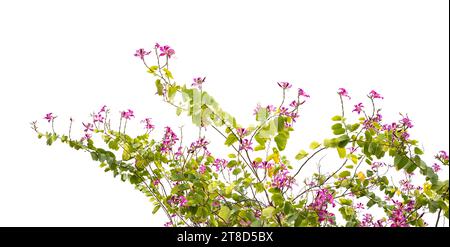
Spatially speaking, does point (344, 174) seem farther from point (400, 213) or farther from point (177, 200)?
point (177, 200)

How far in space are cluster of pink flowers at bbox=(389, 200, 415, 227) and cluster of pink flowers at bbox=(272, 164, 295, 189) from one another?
319 millimetres

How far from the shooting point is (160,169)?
1740 millimetres

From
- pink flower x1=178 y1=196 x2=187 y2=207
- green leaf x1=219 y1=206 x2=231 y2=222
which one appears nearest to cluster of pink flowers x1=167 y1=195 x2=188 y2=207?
pink flower x1=178 y1=196 x2=187 y2=207

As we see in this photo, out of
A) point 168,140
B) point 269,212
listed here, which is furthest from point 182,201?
point 269,212

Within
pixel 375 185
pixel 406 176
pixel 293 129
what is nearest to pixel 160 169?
pixel 293 129

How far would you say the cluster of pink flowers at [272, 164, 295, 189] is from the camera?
1414 millimetres

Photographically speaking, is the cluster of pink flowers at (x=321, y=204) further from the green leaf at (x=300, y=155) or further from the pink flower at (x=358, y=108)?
the pink flower at (x=358, y=108)

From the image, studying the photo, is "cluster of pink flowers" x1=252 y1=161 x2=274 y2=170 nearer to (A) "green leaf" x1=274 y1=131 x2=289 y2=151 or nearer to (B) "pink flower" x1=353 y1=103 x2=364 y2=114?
(A) "green leaf" x1=274 y1=131 x2=289 y2=151

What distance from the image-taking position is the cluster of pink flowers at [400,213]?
1.41m

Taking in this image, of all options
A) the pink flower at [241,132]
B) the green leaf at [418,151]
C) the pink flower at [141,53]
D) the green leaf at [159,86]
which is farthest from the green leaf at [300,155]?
the pink flower at [141,53]

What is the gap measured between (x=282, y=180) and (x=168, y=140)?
47cm
